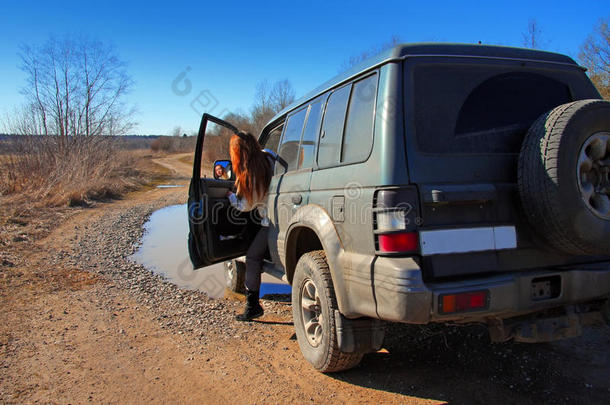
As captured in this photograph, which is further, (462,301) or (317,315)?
(317,315)

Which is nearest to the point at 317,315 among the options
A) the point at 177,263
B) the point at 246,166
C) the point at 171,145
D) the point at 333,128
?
the point at 333,128

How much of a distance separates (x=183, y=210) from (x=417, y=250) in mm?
12365

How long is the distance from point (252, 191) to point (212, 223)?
0.63m

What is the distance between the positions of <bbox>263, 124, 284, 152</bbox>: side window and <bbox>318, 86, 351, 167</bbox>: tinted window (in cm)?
136

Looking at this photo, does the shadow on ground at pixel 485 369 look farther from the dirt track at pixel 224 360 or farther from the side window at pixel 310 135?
the side window at pixel 310 135

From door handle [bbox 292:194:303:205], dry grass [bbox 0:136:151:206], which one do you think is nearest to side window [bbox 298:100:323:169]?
door handle [bbox 292:194:303:205]

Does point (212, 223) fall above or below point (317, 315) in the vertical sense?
above

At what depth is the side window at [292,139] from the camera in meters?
3.65

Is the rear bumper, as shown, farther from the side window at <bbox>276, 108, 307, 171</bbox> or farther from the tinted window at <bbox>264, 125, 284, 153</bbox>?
the tinted window at <bbox>264, 125, 284, 153</bbox>

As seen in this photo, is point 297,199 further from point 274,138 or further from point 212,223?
point 274,138

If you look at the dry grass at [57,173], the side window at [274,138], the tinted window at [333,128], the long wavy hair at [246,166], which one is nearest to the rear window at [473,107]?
the tinted window at [333,128]

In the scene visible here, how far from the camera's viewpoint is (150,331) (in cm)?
391

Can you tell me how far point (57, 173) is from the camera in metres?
14.5

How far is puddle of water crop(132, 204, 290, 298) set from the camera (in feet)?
18.3
